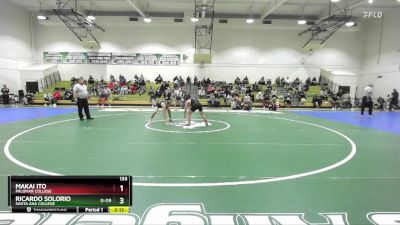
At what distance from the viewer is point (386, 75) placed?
2659cm

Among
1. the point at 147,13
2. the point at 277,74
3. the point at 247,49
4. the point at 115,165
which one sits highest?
the point at 147,13

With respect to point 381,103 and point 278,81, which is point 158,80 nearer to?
point 278,81

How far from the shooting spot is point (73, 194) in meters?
Result: 2.00

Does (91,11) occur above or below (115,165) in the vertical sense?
above

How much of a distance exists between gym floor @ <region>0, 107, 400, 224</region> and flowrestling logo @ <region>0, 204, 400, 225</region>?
123 mm

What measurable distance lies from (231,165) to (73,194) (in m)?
4.07

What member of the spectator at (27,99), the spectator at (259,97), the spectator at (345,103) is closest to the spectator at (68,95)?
the spectator at (27,99)

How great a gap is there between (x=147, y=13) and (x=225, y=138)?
21.9m

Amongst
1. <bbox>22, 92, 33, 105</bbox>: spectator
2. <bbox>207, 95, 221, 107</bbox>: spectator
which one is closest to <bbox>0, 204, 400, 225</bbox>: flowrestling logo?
<bbox>207, 95, 221, 107</bbox>: spectator

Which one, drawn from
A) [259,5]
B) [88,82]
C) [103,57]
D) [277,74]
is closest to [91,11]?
[103,57]

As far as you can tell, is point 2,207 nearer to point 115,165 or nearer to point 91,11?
point 115,165

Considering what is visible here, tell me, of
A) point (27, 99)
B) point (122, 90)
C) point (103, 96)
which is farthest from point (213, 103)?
point (27, 99)

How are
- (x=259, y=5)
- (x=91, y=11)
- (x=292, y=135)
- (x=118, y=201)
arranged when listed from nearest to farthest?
(x=118, y=201)
(x=292, y=135)
(x=259, y=5)
(x=91, y=11)

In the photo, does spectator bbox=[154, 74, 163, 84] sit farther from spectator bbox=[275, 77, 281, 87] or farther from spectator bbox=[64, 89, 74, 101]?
spectator bbox=[275, 77, 281, 87]
